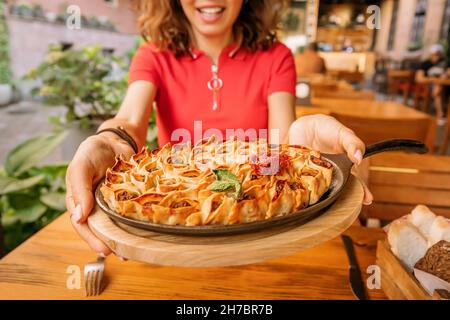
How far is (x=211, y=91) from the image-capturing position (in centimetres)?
169

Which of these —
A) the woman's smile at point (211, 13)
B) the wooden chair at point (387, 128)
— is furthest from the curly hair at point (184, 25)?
the wooden chair at point (387, 128)

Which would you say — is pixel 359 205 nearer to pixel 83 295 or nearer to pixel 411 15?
pixel 83 295

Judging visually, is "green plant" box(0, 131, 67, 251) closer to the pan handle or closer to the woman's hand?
the woman's hand

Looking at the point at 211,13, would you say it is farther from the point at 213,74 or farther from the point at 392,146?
the point at 392,146

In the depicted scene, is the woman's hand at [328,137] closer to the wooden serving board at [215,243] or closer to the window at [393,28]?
the wooden serving board at [215,243]

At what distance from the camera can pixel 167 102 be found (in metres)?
1.71

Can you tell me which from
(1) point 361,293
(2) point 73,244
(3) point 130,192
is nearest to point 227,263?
(3) point 130,192

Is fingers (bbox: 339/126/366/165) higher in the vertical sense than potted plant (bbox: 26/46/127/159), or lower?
higher

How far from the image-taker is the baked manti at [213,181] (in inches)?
24.2

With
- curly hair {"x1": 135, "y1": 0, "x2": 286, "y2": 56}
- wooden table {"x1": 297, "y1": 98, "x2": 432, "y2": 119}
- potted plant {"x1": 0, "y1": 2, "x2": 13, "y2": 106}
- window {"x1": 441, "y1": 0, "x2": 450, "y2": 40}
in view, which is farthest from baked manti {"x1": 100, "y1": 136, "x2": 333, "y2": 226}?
window {"x1": 441, "y1": 0, "x2": 450, "y2": 40}

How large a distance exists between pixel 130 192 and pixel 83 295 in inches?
10.8

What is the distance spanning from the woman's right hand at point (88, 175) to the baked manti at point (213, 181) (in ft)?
0.15

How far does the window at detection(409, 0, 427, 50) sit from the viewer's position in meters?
11.3

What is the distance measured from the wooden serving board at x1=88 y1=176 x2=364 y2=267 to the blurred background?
0.87m
